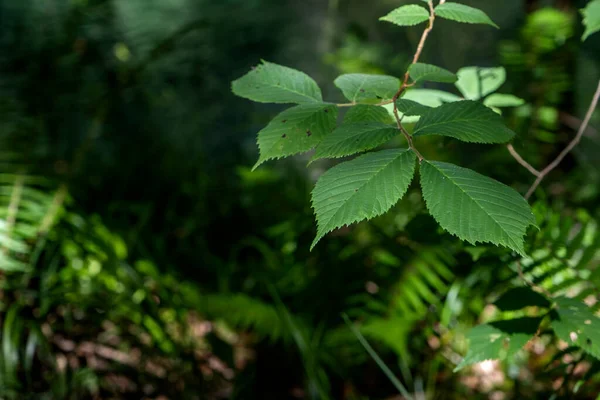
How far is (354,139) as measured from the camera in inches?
19.0

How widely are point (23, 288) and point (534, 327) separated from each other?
1200 millimetres

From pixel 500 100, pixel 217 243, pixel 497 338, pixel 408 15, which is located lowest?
pixel 217 243

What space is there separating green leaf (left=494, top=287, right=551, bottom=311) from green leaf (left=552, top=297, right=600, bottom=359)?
0.02 meters

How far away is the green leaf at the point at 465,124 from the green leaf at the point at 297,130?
0.34 ft

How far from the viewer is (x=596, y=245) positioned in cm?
86

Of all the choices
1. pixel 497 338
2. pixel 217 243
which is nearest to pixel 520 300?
pixel 497 338

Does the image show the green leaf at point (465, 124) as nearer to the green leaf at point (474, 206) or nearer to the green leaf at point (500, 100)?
the green leaf at point (474, 206)

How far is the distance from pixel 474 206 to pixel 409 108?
15 cm

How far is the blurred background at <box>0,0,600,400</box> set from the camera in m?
1.15

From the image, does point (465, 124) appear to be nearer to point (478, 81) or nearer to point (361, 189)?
point (361, 189)

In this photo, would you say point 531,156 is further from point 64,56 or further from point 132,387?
point 64,56

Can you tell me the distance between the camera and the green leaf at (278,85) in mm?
574

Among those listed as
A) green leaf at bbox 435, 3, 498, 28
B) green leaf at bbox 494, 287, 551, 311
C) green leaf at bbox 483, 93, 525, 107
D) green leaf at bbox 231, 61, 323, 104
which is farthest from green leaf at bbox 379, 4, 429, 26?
green leaf at bbox 494, 287, 551, 311

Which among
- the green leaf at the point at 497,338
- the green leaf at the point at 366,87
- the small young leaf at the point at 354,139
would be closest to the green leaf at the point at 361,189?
the small young leaf at the point at 354,139
